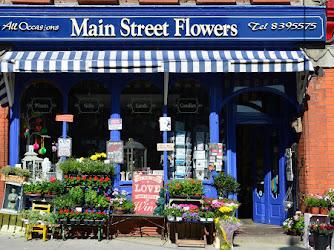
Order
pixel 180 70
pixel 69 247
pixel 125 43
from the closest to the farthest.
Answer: pixel 69 247
pixel 180 70
pixel 125 43

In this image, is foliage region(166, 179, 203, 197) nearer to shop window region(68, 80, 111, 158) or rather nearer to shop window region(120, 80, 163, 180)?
shop window region(120, 80, 163, 180)

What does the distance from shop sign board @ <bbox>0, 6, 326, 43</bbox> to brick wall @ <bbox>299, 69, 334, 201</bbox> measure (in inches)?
48.6

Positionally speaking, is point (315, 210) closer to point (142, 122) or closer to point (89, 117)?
point (142, 122)

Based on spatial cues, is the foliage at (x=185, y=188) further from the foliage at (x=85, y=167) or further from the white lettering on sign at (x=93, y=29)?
the white lettering on sign at (x=93, y=29)

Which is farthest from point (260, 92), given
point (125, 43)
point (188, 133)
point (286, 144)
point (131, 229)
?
point (131, 229)

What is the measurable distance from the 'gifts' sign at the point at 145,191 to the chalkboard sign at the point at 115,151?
1.86ft

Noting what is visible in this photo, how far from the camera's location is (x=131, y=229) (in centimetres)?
1027

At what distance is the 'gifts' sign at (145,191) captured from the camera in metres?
10.3

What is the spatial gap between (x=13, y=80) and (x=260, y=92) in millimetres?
6183

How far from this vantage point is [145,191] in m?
A: 10.4

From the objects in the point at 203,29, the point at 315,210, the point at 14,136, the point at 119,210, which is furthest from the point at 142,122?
the point at 315,210

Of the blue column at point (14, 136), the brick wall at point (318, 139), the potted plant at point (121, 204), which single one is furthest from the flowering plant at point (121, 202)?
the brick wall at point (318, 139)

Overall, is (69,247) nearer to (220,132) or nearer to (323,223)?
(220,132)

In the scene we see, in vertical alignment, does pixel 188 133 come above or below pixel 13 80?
below
